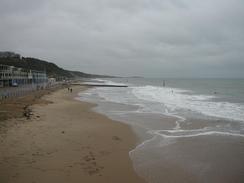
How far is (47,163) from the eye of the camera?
307 inches

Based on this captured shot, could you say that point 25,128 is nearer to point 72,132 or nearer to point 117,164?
point 72,132

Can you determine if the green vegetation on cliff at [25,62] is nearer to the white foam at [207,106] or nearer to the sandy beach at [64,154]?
the white foam at [207,106]

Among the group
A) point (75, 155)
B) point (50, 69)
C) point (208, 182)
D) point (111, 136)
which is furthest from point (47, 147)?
point (50, 69)

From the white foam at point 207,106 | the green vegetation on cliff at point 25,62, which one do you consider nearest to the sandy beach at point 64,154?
the white foam at point 207,106

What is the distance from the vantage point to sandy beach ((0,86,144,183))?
6918 millimetres

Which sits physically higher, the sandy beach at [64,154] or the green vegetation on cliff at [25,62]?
the green vegetation on cliff at [25,62]

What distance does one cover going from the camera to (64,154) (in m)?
8.78

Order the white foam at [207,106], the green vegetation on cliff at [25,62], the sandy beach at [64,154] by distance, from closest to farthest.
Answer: the sandy beach at [64,154] < the white foam at [207,106] < the green vegetation on cliff at [25,62]

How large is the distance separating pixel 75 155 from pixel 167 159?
11.5 ft

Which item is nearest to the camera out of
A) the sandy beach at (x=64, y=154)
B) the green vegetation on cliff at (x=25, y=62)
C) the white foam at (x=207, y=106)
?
the sandy beach at (x=64, y=154)

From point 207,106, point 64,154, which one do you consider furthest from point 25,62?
point 64,154

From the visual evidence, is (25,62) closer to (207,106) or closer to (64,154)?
(207,106)

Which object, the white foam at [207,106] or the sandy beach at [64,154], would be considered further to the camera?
the white foam at [207,106]

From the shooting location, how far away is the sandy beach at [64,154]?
6.92 m
